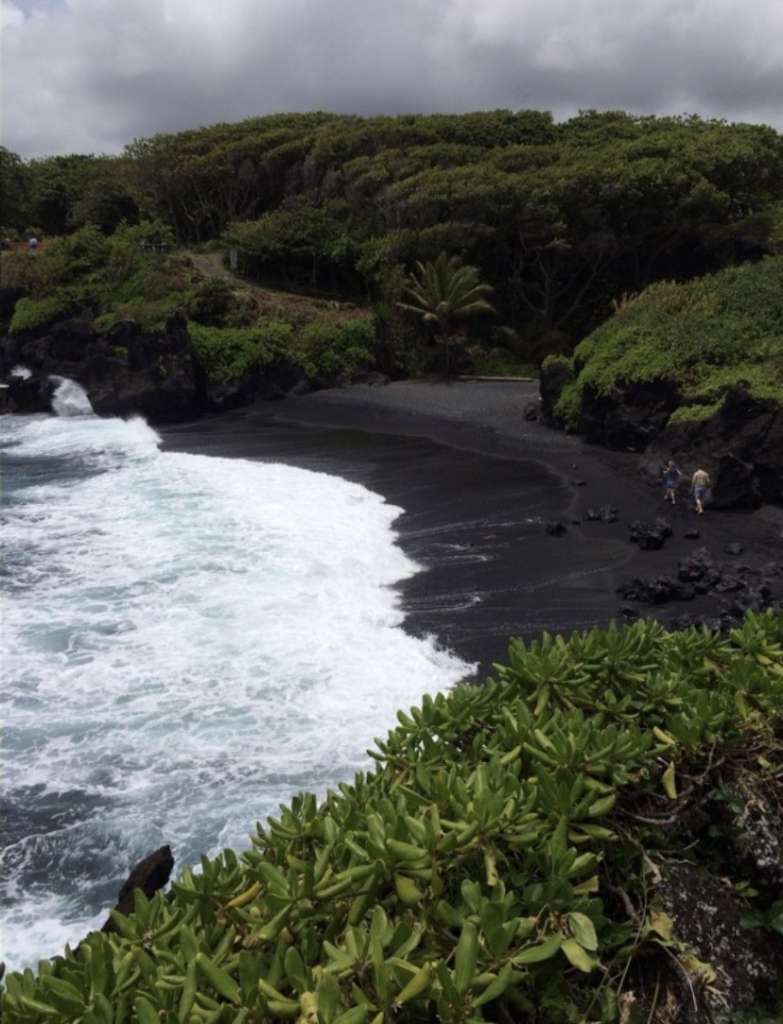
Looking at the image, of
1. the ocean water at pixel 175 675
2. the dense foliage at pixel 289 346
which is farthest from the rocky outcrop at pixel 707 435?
the dense foliage at pixel 289 346

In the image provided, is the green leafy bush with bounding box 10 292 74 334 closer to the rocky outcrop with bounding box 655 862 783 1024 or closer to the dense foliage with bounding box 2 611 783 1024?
the dense foliage with bounding box 2 611 783 1024

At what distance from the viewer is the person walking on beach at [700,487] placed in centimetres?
1675

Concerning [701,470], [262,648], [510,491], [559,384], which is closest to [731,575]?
[701,470]

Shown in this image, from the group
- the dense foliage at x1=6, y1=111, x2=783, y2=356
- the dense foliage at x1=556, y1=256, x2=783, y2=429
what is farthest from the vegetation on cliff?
the dense foliage at x1=556, y1=256, x2=783, y2=429

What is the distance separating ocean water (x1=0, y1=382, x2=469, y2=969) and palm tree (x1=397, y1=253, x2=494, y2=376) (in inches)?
624

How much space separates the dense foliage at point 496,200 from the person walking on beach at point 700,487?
19.1 metres

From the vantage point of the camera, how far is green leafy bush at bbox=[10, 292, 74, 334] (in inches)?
1391

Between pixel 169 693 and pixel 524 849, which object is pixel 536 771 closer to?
pixel 524 849

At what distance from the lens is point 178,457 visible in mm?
24031

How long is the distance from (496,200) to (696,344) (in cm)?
1471

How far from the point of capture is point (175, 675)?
411 inches

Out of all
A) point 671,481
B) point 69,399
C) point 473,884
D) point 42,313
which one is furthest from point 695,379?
point 42,313

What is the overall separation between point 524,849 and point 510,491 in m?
16.5

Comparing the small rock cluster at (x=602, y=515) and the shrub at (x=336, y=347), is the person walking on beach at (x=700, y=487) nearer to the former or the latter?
the small rock cluster at (x=602, y=515)
